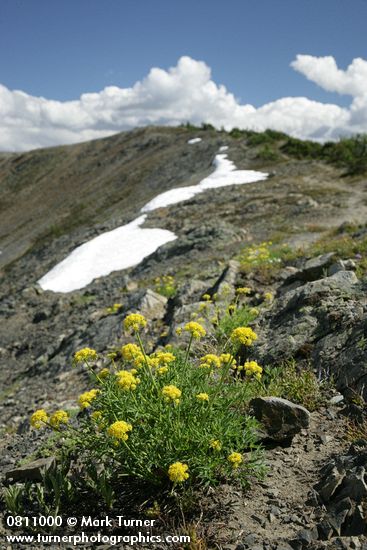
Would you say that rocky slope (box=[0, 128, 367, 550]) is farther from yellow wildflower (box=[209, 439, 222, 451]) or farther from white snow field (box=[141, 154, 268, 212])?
white snow field (box=[141, 154, 268, 212])

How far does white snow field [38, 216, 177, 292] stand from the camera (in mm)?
16781

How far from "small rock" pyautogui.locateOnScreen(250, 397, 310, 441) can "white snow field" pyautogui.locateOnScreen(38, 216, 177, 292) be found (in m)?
12.7

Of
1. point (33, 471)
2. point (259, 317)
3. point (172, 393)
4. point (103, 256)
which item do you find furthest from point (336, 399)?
point (103, 256)

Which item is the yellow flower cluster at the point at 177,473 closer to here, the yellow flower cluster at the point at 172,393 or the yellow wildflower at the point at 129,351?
Answer: the yellow flower cluster at the point at 172,393

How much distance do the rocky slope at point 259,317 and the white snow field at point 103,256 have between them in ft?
2.27

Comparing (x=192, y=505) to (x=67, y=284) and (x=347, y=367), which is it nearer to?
(x=347, y=367)

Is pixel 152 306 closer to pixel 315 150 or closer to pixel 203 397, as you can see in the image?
pixel 203 397

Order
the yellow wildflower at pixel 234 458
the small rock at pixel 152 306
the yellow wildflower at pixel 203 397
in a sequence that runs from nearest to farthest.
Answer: the yellow wildflower at pixel 234 458, the yellow wildflower at pixel 203 397, the small rock at pixel 152 306

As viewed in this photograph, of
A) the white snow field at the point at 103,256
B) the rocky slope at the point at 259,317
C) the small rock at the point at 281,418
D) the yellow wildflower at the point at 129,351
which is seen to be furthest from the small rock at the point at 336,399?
the white snow field at the point at 103,256

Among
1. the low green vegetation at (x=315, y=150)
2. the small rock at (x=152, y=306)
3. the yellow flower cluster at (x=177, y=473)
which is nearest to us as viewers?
the yellow flower cluster at (x=177, y=473)

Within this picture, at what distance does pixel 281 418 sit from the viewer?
13.9ft

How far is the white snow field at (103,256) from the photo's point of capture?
16.8 meters

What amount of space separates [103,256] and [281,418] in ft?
48.1

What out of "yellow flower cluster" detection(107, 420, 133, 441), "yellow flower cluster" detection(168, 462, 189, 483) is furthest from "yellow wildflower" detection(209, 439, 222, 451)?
"yellow flower cluster" detection(107, 420, 133, 441)
